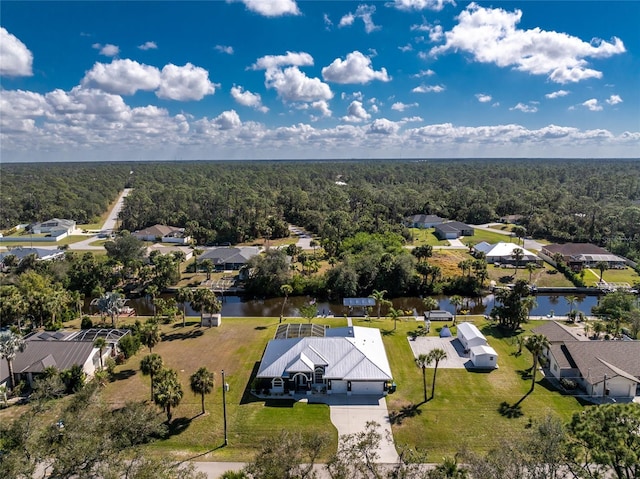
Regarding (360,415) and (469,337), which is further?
(469,337)

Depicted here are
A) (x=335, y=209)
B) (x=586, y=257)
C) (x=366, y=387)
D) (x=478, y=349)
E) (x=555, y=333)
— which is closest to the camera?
(x=366, y=387)

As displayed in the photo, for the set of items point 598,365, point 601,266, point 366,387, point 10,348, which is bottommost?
point 366,387

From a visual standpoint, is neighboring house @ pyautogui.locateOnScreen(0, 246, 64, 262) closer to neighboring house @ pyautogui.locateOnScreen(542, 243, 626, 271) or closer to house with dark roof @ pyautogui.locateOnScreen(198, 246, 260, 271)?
house with dark roof @ pyautogui.locateOnScreen(198, 246, 260, 271)

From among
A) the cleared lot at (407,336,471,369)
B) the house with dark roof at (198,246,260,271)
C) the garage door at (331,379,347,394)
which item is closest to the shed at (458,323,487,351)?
the cleared lot at (407,336,471,369)

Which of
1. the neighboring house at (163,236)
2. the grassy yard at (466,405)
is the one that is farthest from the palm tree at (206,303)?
the neighboring house at (163,236)

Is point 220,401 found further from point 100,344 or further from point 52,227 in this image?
point 52,227

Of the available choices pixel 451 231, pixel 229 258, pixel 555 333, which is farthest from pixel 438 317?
pixel 451 231
